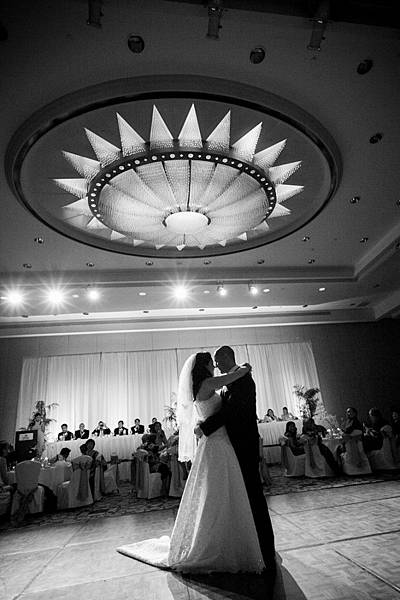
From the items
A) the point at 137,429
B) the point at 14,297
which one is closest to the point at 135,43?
the point at 14,297

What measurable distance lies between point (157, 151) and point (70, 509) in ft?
19.4

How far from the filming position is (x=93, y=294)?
866cm

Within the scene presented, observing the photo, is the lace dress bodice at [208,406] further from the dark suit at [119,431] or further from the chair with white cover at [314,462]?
the dark suit at [119,431]

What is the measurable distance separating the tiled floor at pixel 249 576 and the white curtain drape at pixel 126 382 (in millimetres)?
6957

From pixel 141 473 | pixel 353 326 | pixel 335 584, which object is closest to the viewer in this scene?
pixel 335 584

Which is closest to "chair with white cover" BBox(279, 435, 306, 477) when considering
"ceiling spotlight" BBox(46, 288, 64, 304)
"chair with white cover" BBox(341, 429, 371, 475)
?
"chair with white cover" BBox(341, 429, 371, 475)

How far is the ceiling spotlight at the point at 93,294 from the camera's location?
8523 mm

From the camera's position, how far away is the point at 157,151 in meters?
4.42

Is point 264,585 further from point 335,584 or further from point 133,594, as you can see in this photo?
point 133,594

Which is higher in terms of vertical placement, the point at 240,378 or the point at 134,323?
the point at 134,323

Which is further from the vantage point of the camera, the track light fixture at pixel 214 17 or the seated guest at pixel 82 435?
the seated guest at pixel 82 435

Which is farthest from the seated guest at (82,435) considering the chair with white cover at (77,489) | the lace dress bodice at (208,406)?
the lace dress bodice at (208,406)

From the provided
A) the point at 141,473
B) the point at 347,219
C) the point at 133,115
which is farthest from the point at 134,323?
the point at 133,115

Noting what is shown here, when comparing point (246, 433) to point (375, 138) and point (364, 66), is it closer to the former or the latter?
point (364, 66)
